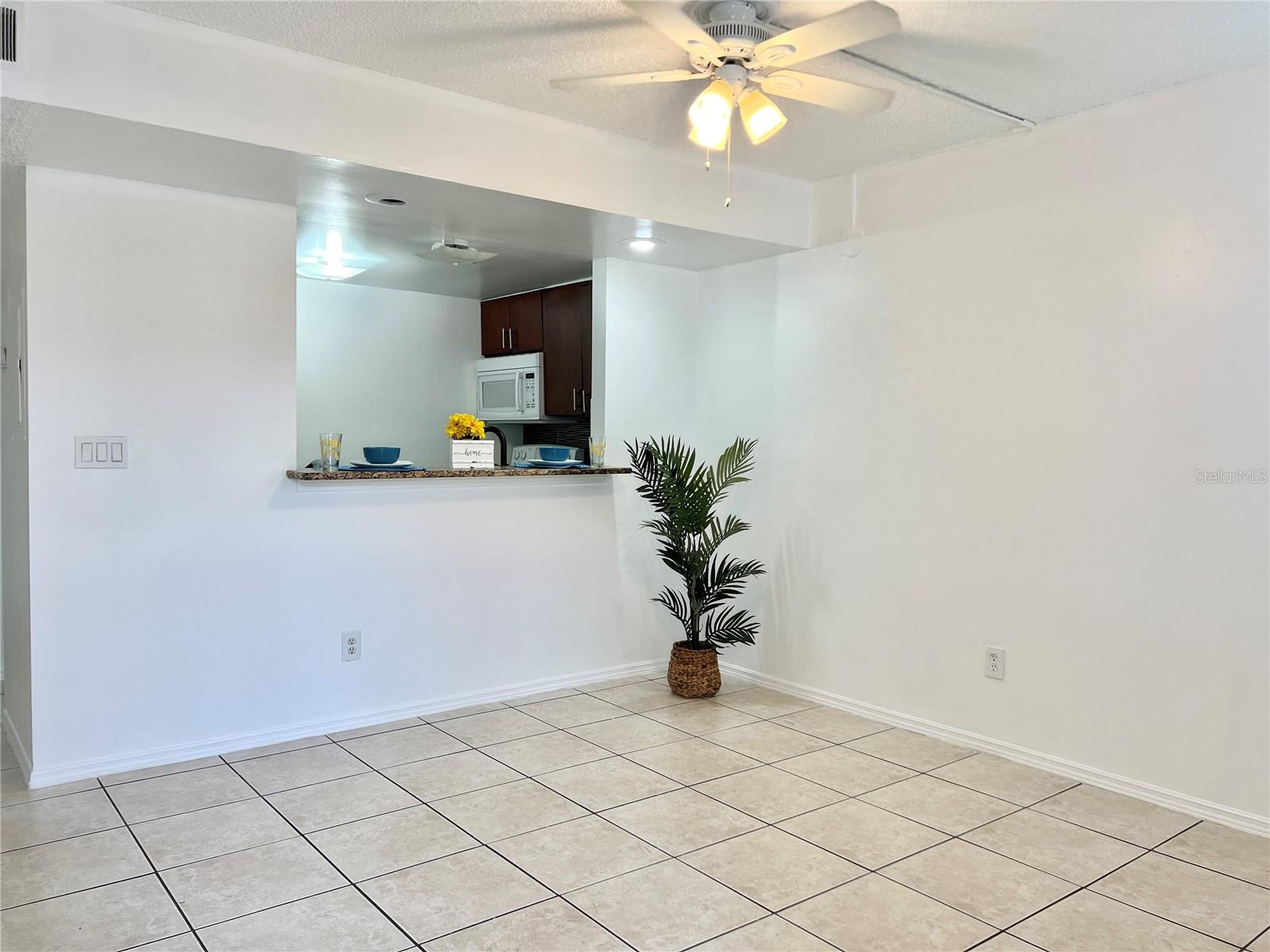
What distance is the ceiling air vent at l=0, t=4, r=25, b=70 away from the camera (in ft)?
7.79

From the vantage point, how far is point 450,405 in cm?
595

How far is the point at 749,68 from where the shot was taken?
101 inches

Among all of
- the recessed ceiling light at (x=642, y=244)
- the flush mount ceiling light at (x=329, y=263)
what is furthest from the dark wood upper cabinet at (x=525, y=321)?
the recessed ceiling light at (x=642, y=244)

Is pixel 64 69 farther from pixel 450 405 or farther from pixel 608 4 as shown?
pixel 450 405

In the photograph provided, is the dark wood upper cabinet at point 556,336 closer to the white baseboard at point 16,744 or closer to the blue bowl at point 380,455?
the blue bowl at point 380,455

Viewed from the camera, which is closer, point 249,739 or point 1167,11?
point 1167,11

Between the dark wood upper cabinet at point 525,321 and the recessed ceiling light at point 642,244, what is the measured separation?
47.0 inches

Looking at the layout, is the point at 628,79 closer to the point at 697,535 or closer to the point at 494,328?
the point at 697,535

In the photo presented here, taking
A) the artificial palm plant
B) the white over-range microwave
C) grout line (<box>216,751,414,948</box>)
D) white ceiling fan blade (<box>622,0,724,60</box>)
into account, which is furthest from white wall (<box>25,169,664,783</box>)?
white ceiling fan blade (<box>622,0,724,60</box>)

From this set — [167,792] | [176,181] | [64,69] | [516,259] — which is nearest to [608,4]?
[64,69]

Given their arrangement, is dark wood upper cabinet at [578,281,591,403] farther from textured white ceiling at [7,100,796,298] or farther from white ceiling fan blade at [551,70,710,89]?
white ceiling fan blade at [551,70,710,89]

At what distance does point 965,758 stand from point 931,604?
0.59 meters

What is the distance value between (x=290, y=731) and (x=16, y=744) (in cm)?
94

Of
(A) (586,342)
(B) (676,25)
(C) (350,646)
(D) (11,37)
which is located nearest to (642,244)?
(A) (586,342)
